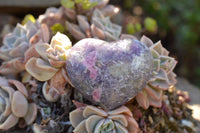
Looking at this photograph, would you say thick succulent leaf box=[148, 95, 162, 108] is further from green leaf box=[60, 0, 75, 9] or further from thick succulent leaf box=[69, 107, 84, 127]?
green leaf box=[60, 0, 75, 9]

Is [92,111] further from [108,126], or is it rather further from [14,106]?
[14,106]

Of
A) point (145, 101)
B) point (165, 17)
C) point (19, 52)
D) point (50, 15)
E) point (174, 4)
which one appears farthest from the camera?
point (174, 4)

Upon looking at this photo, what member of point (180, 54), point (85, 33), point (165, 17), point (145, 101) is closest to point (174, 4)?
point (165, 17)

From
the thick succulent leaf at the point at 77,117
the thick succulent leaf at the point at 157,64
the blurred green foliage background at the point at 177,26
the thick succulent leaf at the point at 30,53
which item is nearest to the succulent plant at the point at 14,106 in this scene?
the thick succulent leaf at the point at 30,53

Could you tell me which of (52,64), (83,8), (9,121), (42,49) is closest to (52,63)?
(52,64)

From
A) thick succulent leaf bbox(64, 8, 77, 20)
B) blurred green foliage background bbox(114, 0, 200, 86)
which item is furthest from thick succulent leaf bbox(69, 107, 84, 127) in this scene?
blurred green foliage background bbox(114, 0, 200, 86)

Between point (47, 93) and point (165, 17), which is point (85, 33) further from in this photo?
point (165, 17)

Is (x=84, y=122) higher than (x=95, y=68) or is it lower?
lower
